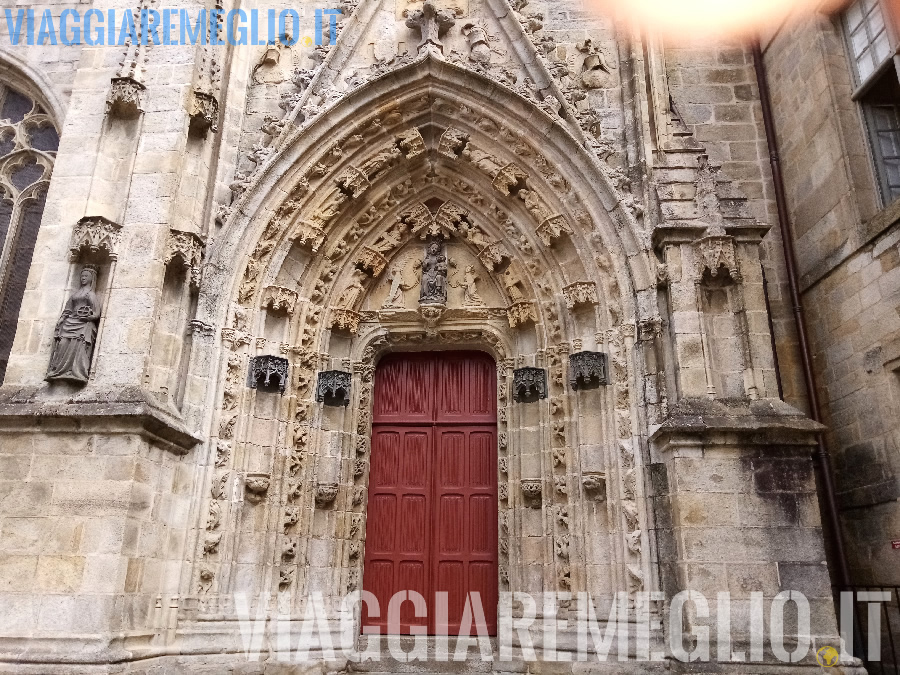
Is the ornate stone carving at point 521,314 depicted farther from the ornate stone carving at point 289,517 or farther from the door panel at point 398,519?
the ornate stone carving at point 289,517

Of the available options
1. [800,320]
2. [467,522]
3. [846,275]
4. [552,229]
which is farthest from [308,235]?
[846,275]

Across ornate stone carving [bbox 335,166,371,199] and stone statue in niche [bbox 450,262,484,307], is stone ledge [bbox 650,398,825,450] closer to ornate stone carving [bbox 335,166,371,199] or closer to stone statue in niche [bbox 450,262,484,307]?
stone statue in niche [bbox 450,262,484,307]

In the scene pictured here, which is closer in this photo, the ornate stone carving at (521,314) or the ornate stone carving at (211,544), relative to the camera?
the ornate stone carving at (211,544)

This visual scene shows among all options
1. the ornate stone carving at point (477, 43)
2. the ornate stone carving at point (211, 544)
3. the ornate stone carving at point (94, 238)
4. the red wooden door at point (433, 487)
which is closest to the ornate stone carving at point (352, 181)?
the ornate stone carving at point (477, 43)

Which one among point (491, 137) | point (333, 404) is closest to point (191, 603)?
point (333, 404)

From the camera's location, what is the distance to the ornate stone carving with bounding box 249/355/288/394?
6809 millimetres

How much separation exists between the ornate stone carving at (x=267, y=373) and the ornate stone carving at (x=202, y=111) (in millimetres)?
2378

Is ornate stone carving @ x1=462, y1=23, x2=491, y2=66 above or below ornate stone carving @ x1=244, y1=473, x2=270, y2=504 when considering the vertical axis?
above

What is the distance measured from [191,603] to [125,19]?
581 cm

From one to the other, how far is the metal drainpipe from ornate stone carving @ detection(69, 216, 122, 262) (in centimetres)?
649

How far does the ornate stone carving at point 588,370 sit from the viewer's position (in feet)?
21.5

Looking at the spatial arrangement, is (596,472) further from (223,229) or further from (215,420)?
(223,229)

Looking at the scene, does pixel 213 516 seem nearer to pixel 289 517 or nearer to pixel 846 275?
pixel 289 517

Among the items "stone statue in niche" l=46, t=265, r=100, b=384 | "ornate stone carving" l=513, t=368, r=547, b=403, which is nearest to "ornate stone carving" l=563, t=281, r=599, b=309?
"ornate stone carving" l=513, t=368, r=547, b=403
